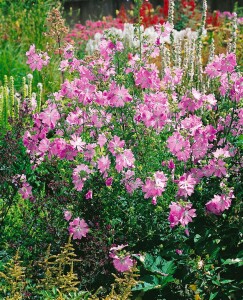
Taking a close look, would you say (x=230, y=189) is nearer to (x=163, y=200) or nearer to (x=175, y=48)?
(x=163, y=200)

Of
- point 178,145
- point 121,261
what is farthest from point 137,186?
point 121,261

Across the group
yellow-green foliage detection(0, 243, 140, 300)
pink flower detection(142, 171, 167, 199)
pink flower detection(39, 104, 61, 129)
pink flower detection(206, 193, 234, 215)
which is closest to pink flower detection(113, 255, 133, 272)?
yellow-green foliage detection(0, 243, 140, 300)

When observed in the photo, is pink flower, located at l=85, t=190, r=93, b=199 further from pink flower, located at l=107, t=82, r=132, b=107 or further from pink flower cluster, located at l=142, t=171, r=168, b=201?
pink flower, located at l=107, t=82, r=132, b=107

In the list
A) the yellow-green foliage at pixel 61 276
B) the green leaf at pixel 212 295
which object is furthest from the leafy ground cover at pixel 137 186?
the yellow-green foliage at pixel 61 276

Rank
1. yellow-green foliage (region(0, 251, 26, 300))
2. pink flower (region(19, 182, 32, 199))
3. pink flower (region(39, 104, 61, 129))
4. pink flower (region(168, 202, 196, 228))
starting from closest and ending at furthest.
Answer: yellow-green foliage (region(0, 251, 26, 300)), pink flower (region(168, 202, 196, 228)), pink flower (region(39, 104, 61, 129)), pink flower (region(19, 182, 32, 199))

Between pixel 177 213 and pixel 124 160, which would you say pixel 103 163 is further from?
pixel 177 213

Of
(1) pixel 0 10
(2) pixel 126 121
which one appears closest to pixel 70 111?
(2) pixel 126 121

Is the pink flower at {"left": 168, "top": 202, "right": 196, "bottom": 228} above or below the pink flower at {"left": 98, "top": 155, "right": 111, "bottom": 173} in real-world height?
below

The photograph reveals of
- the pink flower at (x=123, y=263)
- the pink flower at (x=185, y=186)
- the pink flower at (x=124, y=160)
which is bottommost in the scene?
the pink flower at (x=123, y=263)

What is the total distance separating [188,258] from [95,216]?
0.59m

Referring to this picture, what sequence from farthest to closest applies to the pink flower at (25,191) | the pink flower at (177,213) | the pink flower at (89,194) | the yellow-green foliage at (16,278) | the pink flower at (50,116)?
1. the pink flower at (25,191)
2. the pink flower at (50,116)
3. the pink flower at (89,194)
4. the pink flower at (177,213)
5. the yellow-green foliage at (16,278)

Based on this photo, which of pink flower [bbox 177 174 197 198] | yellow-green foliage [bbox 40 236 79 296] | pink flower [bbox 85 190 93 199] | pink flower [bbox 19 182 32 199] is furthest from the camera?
pink flower [bbox 19 182 32 199]

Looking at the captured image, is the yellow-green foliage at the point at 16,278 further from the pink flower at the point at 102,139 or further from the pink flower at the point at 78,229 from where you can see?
the pink flower at the point at 102,139

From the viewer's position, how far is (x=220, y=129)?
4043 millimetres
